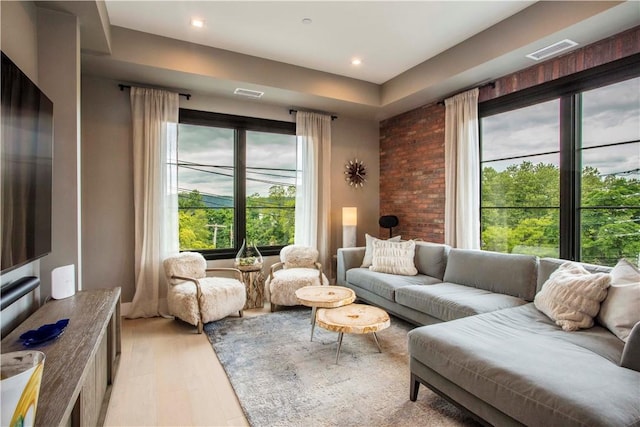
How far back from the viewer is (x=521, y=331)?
216 centimetres

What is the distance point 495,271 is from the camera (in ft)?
10.4

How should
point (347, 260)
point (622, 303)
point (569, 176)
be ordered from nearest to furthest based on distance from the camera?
point (622, 303) < point (569, 176) < point (347, 260)

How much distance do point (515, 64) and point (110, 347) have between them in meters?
4.50

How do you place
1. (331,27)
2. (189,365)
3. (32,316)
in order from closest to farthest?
1. (32,316)
2. (189,365)
3. (331,27)

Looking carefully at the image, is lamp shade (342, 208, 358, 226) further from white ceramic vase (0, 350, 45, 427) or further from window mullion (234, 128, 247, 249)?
white ceramic vase (0, 350, 45, 427)

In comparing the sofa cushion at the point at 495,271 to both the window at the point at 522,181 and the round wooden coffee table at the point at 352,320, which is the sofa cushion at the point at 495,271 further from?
the round wooden coffee table at the point at 352,320

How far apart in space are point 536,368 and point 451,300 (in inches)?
50.3

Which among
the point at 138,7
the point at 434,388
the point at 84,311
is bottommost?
the point at 434,388

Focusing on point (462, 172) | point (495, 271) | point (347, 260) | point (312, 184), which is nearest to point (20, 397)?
point (495, 271)

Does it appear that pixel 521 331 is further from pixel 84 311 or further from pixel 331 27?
pixel 331 27

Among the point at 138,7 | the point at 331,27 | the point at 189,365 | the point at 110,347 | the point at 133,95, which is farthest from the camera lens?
the point at 133,95

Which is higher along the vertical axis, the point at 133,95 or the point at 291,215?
the point at 133,95

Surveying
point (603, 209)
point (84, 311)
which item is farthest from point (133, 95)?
point (603, 209)

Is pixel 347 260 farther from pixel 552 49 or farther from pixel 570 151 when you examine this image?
pixel 552 49
